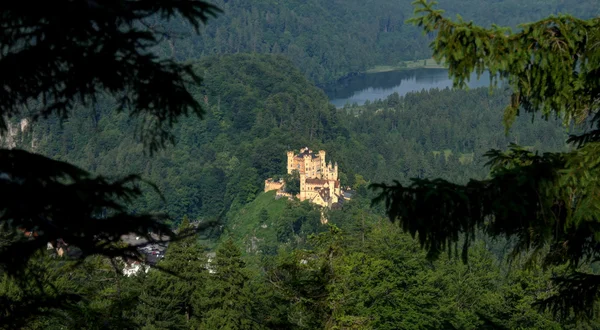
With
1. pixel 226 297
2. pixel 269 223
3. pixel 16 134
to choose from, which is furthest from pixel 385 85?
pixel 16 134

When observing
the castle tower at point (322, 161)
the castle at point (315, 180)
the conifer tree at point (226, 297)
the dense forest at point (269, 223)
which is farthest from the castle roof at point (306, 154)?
the conifer tree at point (226, 297)

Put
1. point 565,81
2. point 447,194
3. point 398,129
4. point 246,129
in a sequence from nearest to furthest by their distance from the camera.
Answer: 1. point 447,194
2. point 565,81
3. point 246,129
4. point 398,129

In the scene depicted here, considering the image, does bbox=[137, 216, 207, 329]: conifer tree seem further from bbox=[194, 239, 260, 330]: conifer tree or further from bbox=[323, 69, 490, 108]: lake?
bbox=[323, 69, 490, 108]: lake

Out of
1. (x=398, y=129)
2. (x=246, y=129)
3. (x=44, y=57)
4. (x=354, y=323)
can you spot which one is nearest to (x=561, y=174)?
(x=44, y=57)

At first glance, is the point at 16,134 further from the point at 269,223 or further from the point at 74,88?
the point at 269,223

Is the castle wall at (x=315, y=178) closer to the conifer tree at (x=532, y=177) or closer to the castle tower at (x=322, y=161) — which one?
the castle tower at (x=322, y=161)

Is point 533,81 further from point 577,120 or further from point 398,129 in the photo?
point 398,129

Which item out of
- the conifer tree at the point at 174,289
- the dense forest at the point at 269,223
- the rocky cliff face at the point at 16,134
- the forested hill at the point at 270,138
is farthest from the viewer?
the forested hill at the point at 270,138

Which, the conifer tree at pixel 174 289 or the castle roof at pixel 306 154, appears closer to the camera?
the conifer tree at pixel 174 289
